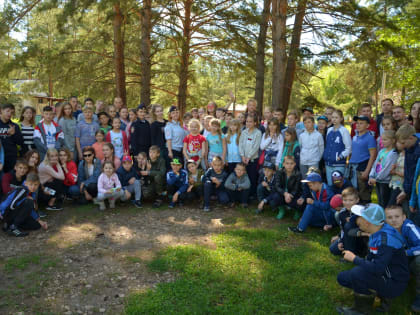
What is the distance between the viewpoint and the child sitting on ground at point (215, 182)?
603 cm

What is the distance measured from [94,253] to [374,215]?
10.9 feet

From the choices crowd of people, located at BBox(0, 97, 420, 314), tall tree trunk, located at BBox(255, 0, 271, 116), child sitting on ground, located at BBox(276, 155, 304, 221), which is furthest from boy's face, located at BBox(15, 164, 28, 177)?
tall tree trunk, located at BBox(255, 0, 271, 116)

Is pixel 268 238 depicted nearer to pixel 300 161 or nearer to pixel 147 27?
pixel 300 161

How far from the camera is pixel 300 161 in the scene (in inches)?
229

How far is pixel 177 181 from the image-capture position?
6.17 m

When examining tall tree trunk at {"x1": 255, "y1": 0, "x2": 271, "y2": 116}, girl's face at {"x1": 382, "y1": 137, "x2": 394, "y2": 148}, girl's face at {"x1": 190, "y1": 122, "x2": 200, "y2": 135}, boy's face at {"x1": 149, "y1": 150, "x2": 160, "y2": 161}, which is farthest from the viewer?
tall tree trunk at {"x1": 255, "y1": 0, "x2": 271, "y2": 116}

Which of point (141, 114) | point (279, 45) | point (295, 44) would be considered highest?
point (295, 44)

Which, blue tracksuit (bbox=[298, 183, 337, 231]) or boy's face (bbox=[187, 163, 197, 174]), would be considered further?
boy's face (bbox=[187, 163, 197, 174])

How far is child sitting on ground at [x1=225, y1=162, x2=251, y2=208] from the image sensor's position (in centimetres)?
598

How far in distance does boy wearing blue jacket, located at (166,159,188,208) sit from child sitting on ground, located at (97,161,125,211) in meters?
0.94

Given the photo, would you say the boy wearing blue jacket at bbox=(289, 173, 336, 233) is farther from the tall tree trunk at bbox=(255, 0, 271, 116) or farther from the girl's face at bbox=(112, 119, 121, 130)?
the tall tree trunk at bbox=(255, 0, 271, 116)

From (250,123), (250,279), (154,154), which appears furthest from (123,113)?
(250,279)

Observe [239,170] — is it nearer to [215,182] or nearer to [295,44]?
[215,182]

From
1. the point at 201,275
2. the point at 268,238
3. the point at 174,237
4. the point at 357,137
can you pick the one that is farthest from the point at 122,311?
the point at 357,137
